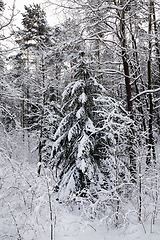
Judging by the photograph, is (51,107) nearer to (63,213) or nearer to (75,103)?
(75,103)

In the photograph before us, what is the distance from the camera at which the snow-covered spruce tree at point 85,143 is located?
530 centimetres

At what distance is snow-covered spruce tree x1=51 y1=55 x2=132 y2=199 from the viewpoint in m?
5.30

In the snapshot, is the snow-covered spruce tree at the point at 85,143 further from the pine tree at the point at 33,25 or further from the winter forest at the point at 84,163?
the pine tree at the point at 33,25

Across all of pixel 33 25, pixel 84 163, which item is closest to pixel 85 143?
pixel 84 163

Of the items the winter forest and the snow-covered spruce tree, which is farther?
the snow-covered spruce tree

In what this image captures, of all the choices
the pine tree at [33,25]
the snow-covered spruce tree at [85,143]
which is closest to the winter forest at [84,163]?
the snow-covered spruce tree at [85,143]

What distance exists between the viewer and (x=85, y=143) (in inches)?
206

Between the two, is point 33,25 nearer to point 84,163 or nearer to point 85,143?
point 85,143

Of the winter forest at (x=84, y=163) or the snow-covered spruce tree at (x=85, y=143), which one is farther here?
the snow-covered spruce tree at (x=85, y=143)

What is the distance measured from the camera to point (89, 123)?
5.54 metres

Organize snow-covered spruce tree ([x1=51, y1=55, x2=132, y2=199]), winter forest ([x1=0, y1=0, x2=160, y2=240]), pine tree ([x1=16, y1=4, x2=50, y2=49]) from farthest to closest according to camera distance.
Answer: pine tree ([x1=16, y1=4, x2=50, y2=49]) → snow-covered spruce tree ([x1=51, y1=55, x2=132, y2=199]) → winter forest ([x1=0, y1=0, x2=160, y2=240])

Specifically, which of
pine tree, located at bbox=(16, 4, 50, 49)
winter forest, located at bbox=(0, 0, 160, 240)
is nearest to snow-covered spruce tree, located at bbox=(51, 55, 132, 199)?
winter forest, located at bbox=(0, 0, 160, 240)

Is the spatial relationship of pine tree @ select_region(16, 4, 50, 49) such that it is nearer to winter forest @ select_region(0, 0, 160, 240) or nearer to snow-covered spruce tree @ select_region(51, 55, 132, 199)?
winter forest @ select_region(0, 0, 160, 240)

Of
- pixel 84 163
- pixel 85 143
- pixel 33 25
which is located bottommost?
pixel 84 163
